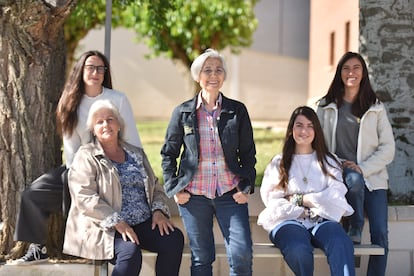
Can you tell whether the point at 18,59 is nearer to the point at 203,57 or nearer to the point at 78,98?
the point at 78,98

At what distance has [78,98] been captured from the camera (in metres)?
5.38

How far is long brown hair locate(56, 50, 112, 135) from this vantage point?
5.30 m

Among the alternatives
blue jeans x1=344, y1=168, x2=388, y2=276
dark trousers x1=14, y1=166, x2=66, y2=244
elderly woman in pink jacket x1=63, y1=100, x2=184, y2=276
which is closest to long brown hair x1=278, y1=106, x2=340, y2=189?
blue jeans x1=344, y1=168, x2=388, y2=276

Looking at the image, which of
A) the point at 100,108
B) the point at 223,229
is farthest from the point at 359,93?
the point at 100,108

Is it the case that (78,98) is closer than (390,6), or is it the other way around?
(78,98)

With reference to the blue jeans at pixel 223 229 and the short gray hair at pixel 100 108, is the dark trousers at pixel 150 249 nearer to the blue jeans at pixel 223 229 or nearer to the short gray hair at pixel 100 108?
the blue jeans at pixel 223 229

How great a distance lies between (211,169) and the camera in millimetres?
4965

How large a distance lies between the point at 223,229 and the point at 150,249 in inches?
20.6

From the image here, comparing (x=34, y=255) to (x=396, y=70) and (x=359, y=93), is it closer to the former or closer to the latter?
(x=359, y=93)

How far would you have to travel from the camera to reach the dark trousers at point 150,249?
4.74 meters

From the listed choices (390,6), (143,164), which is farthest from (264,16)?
(143,164)

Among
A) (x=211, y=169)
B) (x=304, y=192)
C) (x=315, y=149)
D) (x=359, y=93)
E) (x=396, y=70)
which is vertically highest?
(x=396, y=70)

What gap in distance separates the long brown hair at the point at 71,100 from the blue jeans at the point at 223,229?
3.51ft

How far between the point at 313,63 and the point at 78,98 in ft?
56.6
